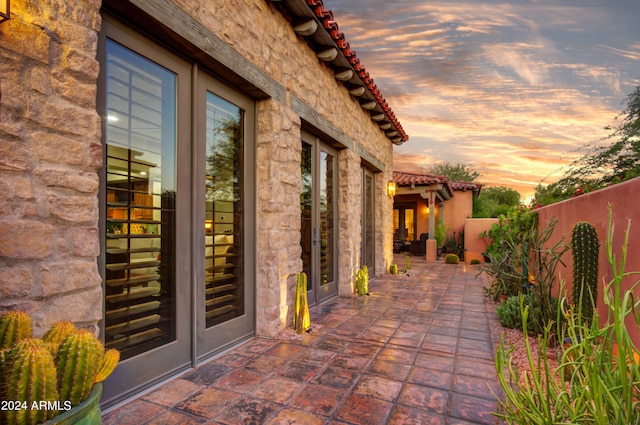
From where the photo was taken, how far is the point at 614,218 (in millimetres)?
2873

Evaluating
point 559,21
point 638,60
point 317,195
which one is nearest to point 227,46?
point 317,195

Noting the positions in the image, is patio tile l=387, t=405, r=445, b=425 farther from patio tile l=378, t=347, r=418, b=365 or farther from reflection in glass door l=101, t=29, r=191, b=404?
reflection in glass door l=101, t=29, r=191, b=404

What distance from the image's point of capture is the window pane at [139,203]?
221 centimetres

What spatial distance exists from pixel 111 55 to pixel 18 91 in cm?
86

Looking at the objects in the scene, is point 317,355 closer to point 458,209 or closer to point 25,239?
point 25,239

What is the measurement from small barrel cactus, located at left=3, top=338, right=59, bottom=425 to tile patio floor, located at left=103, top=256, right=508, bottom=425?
108cm

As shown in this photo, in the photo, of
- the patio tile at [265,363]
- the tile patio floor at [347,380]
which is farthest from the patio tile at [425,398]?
the patio tile at [265,363]

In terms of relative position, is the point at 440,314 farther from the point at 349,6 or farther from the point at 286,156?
the point at 349,6

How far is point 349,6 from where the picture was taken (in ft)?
20.2

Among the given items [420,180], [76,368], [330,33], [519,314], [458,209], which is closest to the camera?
[76,368]

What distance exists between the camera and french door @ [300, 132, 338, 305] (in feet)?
15.8

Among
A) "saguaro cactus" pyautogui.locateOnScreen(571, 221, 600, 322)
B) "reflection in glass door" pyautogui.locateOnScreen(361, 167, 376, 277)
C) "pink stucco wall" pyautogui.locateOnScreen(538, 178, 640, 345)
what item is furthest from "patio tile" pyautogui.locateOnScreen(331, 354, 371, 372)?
"reflection in glass door" pyautogui.locateOnScreen(361, 167, 376, 277)

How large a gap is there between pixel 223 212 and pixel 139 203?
2.96 feet

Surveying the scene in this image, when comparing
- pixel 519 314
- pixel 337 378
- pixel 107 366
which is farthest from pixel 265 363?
pixel 519 314
